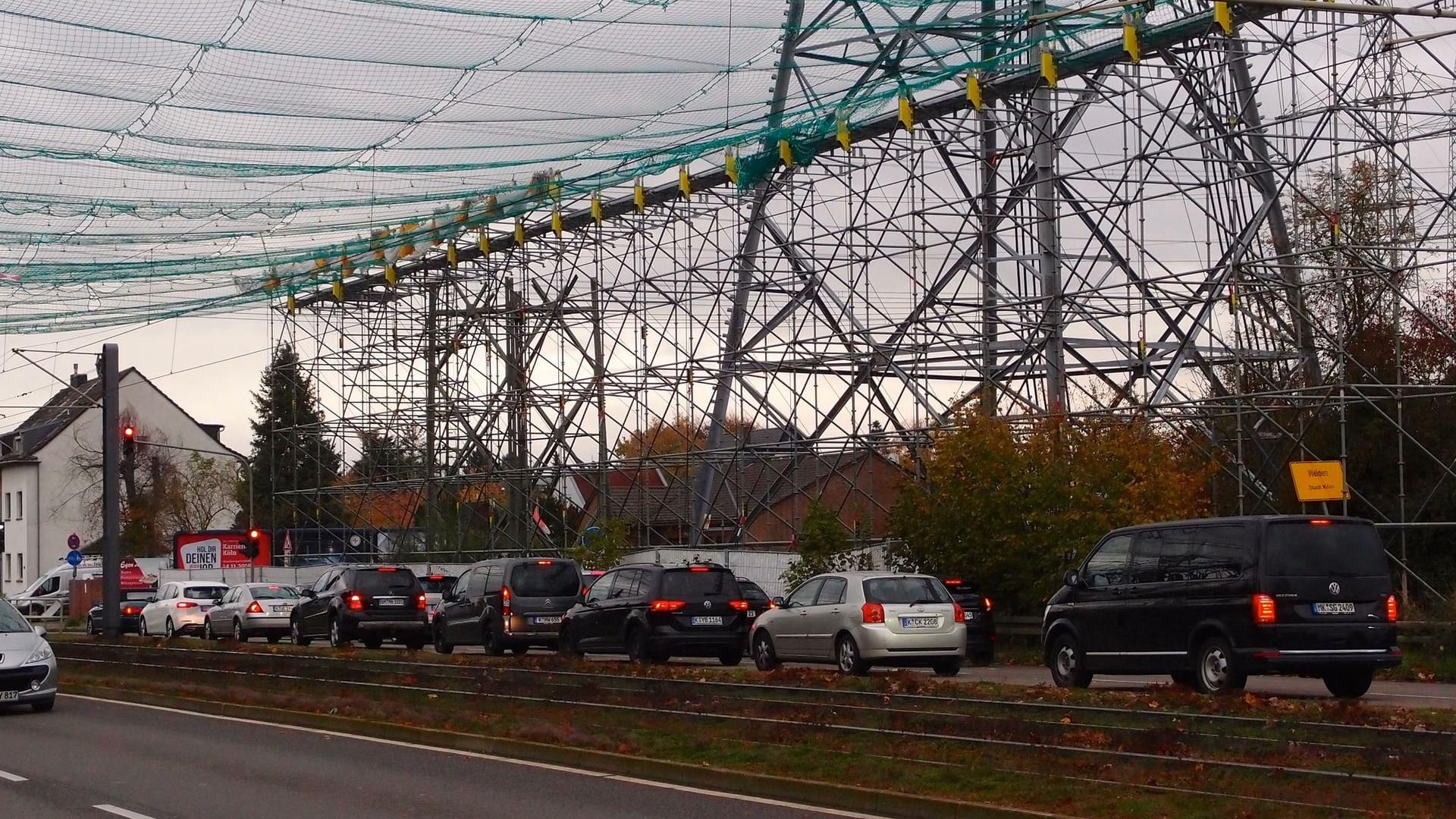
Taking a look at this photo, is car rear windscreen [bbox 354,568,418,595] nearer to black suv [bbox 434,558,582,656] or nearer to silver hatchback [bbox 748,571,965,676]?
black suv [bbox 434,558,582,656]

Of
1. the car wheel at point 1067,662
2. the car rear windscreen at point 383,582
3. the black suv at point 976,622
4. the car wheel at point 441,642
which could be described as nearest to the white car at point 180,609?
the car rear windscreen at point 383,582

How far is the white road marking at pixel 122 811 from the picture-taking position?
12.1 metres

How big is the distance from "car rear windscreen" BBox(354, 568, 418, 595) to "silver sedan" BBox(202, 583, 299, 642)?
14.9 feet

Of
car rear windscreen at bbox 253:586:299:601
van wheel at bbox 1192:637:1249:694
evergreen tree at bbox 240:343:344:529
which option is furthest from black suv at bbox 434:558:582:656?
evergreen tree at bbox 240:343:344:529

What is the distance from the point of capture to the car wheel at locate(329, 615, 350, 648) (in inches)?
1328

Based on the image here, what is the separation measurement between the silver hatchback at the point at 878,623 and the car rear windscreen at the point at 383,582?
11809 mm

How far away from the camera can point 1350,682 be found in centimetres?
1859

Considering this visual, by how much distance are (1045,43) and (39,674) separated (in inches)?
872

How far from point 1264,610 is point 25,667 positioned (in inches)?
554

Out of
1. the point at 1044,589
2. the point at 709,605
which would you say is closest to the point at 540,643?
the point at 709,605

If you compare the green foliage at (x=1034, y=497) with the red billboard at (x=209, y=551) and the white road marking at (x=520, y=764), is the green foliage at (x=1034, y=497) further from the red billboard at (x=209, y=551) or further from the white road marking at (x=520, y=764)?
the red billboard at (x=209, y=551)

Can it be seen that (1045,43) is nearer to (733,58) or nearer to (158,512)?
(733,58)

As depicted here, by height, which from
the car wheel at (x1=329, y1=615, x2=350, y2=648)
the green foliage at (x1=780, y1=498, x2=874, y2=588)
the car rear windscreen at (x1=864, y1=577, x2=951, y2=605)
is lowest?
the car wheel at (x1=329, y1=615, x2=350, y2=648)

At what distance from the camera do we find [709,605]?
26.2m
